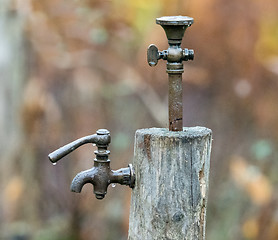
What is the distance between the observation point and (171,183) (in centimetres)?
257

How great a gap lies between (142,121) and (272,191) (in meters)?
1.15

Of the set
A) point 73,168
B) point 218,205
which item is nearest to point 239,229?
point 218,205

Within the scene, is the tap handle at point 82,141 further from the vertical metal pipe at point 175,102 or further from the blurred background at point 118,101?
the blurred background at point 118,101

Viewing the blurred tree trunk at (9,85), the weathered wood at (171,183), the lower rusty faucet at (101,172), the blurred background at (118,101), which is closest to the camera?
the weathered wood at (171,183)

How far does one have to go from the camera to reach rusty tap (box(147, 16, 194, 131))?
2604mm

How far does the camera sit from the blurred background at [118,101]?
5.52 metres

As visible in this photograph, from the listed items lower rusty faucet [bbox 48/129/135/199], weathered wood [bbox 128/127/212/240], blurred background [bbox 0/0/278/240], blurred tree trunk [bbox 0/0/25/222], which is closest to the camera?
weathered wood [bbox 128/127/212/240]

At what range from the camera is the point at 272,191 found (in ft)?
18.4

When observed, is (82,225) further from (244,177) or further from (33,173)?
(244,177)

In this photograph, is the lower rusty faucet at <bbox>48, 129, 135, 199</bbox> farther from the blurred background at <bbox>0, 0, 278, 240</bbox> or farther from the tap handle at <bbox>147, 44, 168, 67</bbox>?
the blurred background at <bbox>0, 0, 278, 240</bbox>

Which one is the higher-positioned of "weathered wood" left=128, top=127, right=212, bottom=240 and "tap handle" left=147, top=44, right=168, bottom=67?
"tap handle" left=147, top=44, right=168, bottom=67

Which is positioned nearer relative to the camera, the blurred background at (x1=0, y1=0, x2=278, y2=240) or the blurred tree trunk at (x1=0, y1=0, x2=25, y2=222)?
the blurred background at (x1=0, y1=0, x2=278, y2=240)

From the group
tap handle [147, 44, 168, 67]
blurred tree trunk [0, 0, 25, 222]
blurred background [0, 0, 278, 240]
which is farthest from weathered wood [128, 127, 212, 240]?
blurred tree trunk [0, 0, 25, 222]

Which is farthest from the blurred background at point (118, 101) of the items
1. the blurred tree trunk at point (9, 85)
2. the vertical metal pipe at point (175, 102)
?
the vertical metal pipe at point (175, 102)
